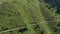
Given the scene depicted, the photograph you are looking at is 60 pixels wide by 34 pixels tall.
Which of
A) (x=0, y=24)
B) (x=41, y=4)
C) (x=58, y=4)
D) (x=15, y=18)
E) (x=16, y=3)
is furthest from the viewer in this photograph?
(x=58, y=4)

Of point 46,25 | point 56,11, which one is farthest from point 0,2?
point 56,11

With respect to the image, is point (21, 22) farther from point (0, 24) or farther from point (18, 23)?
point (0, 24)

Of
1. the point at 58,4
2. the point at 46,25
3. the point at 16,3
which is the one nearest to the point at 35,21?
the point at 46,25

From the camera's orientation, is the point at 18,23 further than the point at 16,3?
No

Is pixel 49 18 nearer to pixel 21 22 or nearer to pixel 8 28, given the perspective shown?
pixel 21 22

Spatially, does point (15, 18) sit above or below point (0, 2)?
below

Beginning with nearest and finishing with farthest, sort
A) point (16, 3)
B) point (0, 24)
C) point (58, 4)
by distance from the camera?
point (0, 24) < point (16, 3) < point (58, 4)
